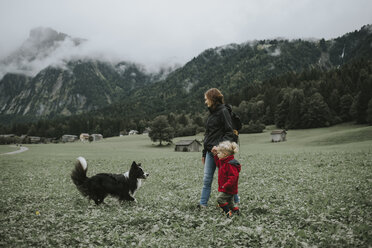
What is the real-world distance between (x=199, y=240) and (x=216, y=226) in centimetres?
111

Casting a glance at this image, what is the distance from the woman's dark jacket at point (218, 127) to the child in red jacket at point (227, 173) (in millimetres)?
432

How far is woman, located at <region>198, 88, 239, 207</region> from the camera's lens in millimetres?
8922

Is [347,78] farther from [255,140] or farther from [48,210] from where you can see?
[48,210]

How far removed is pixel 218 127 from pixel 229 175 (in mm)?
1869

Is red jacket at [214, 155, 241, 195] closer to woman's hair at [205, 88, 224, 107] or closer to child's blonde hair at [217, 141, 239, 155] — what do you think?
child's blonde hair at [217, 141, 239, 155]

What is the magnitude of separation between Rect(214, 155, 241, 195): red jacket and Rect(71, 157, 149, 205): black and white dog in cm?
477

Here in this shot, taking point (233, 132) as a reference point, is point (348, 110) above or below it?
above

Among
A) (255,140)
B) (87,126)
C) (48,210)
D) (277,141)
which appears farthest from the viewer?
(87,126)

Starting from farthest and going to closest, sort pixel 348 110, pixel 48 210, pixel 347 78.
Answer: pixel 347 78, pixel 348 110, pixel 48 210

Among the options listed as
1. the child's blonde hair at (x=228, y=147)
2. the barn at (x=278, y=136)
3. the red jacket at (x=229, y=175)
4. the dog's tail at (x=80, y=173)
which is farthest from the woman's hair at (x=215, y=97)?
the barn at (x=278, y=136)

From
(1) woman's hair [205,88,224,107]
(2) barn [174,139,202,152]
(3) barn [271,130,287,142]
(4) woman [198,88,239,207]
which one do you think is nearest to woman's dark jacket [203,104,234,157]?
(4) woman [198,88,239,207]

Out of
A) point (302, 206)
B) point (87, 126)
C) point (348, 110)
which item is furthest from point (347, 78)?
point (87, 126)

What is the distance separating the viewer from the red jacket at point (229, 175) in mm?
8453

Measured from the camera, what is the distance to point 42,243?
6.84 meters
